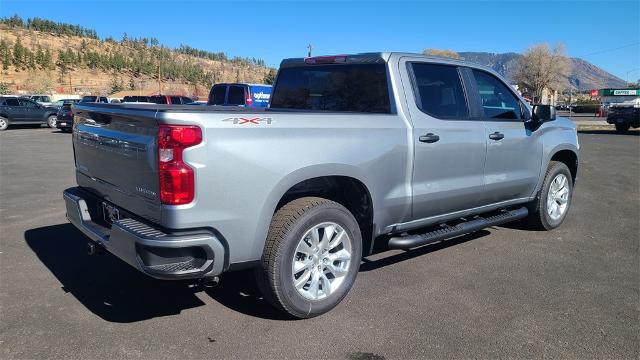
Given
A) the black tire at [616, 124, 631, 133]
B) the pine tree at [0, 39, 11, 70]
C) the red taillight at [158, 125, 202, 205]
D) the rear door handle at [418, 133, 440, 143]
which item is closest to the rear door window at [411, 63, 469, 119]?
the rear door handle at [418, 133, 440, 143]

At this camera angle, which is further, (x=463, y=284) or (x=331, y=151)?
(x=463, y=284)

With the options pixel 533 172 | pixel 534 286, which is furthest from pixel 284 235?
pixel 533 172

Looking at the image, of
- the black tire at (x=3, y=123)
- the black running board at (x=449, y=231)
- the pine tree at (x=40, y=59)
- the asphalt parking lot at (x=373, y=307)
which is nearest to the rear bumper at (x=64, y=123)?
the black tire at (x=3, y=123)

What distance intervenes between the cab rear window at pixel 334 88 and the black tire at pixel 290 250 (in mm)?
1132

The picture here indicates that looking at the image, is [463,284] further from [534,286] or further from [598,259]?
[598,259]

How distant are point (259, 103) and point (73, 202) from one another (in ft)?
46.2

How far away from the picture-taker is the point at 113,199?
3688 millimetres

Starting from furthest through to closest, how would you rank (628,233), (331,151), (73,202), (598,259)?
(628,233) < (598,259) < (73,202) < (331,151)

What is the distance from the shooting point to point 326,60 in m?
4.92

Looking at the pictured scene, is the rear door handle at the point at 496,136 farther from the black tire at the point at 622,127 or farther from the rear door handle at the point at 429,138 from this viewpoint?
the black tire at the point at 622,127

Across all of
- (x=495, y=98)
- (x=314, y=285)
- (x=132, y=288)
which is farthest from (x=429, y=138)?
(x=132, y=288)

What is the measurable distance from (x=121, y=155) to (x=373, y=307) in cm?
217

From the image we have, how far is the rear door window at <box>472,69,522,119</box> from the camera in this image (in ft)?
16.8

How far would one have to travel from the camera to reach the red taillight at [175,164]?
2.99 meters
